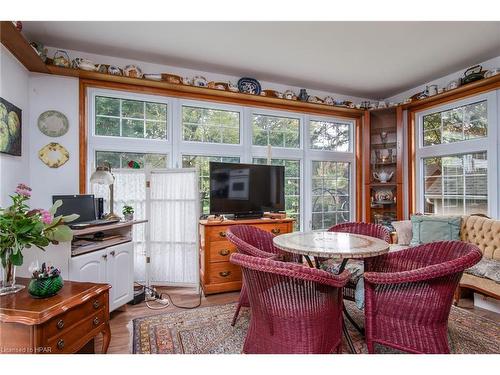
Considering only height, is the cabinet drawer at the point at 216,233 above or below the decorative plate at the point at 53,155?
below

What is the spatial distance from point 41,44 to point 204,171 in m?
2.23

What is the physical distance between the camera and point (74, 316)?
1563 mm

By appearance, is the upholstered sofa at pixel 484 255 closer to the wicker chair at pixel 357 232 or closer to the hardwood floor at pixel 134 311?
the wicker chair at pixel 357 232

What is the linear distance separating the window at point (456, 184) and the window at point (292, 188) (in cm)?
202

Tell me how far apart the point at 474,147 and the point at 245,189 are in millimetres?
3124

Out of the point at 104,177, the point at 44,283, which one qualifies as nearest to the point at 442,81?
the point at 104,177

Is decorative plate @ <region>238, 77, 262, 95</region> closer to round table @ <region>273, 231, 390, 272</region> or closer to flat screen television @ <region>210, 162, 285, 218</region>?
flat screen television @ <region>210, 162, 285, 218</region>

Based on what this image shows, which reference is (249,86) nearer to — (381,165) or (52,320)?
(381,165)

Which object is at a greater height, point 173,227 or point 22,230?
point 22,230

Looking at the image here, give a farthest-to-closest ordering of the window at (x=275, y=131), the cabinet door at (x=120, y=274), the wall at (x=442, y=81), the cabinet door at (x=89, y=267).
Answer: the window at (x=275, y=131)
the wall at (x=442, y=81)
the cabinet door at (x=120, y=274)
the cabinet door at (x=89, y=267)

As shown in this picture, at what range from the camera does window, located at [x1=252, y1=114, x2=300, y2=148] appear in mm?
4078

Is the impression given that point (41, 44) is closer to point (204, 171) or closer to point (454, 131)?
point (204, 171)

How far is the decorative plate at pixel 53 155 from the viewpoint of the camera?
293cm

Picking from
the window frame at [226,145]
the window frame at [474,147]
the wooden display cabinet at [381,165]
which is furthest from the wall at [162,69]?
the window frame at [474,147]
